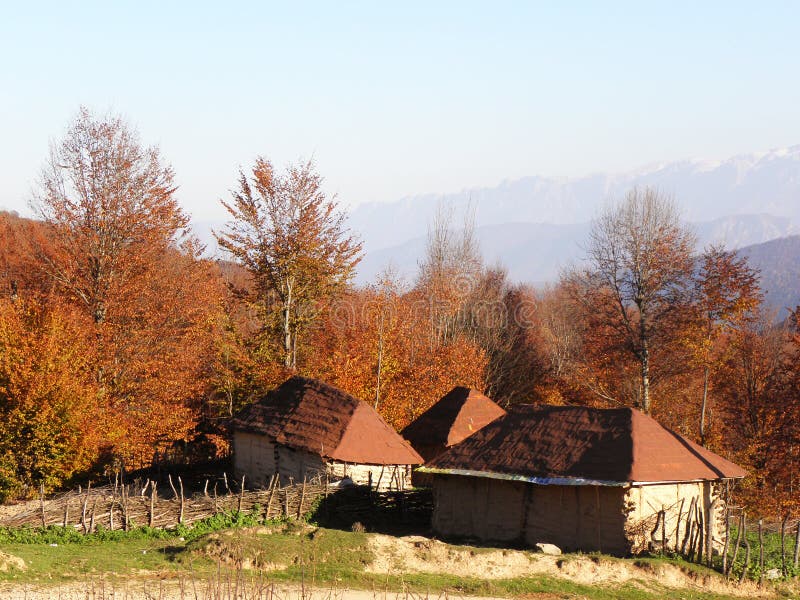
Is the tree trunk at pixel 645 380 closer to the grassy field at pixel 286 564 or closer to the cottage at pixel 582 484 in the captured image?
the cottage at pixel 582 484

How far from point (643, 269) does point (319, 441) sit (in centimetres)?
2746

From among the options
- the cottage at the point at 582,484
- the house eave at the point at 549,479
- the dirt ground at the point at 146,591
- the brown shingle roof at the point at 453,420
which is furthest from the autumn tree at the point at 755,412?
the dirt ground at the point at 146,591

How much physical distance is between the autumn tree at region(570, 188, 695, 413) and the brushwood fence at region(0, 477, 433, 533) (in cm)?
2366

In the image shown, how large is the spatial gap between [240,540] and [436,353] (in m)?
32.7

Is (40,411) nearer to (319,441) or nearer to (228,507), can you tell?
(228,507)

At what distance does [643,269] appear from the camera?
5109 centimetres

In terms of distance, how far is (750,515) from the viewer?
138ft

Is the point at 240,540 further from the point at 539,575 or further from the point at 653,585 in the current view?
the point at 653,585

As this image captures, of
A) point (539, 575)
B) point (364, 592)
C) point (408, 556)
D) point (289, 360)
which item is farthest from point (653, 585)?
point (289, 360)

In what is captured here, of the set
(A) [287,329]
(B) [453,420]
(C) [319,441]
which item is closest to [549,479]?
(C) [319,441]

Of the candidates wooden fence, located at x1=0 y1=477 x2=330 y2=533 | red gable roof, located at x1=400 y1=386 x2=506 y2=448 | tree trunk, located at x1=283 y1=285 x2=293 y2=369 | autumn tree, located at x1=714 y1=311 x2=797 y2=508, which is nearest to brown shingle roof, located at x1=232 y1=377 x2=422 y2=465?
wooden fence, located at x1=0 y1=477 x2=330 y2=533

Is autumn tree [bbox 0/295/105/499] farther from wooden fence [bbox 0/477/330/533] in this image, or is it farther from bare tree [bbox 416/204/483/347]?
bare tree [bbox 416/204/483/347]

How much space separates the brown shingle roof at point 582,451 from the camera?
25.8 meters

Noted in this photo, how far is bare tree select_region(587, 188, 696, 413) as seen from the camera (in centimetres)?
4994
